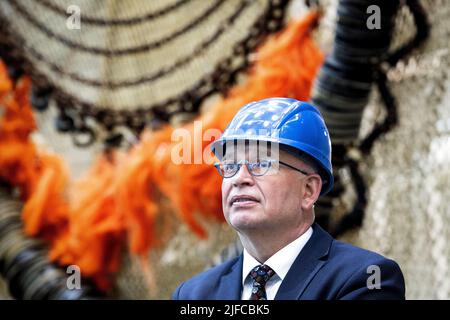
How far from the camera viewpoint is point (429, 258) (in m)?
1.15

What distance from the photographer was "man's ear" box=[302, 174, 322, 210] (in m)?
0.64

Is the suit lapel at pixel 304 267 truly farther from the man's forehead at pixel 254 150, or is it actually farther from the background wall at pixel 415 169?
the background wall at pixel 415 169

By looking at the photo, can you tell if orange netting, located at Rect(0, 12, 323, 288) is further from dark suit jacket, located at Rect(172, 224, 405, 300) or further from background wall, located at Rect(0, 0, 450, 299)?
dark suit jacket, located at Rect(172, 224, 405, 300)

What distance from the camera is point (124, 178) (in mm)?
1419

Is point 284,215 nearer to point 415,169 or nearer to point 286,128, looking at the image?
point 286,128

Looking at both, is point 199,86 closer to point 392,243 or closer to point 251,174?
point 392,243

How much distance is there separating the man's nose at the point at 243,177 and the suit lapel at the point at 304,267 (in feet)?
0.24

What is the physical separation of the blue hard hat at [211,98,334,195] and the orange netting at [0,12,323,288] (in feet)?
1.91

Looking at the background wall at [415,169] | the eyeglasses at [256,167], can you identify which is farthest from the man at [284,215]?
the background wall at [415,169]

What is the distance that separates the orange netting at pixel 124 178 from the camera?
4.18 feet

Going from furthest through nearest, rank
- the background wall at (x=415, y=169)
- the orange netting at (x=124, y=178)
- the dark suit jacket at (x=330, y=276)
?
1. the orange netting at (x=124, y=178)
2. the background wall at (x=415, y=169)
3. the dark suit jacket at (x=330, y=276)

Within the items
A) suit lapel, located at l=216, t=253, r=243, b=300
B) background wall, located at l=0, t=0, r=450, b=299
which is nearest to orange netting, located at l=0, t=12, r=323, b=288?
background wall, located at l=0, t=0, r=450, b=299

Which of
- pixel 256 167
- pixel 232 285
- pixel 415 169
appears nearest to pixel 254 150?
pixel 256 167
